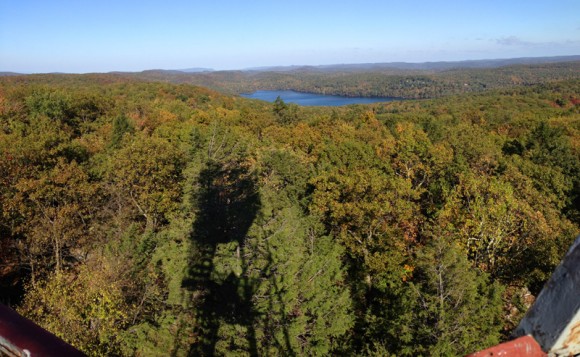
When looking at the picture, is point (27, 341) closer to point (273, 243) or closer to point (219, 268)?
point (219, 268)

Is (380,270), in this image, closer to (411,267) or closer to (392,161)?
(411,267)

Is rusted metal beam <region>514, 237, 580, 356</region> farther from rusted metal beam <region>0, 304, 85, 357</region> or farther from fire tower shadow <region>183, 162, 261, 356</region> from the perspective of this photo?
fire tower shadow <region>183, 162, 261, 356</region>

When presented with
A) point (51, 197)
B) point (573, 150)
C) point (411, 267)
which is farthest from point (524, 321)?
point (573, 150)

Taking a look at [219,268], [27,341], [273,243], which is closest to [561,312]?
[27,341]

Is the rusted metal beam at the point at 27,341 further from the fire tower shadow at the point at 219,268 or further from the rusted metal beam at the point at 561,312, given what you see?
the fire tower shadow at the point at 219,268

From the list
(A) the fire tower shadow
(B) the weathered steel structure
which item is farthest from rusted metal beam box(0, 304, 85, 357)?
(A) the fire tower shadow
